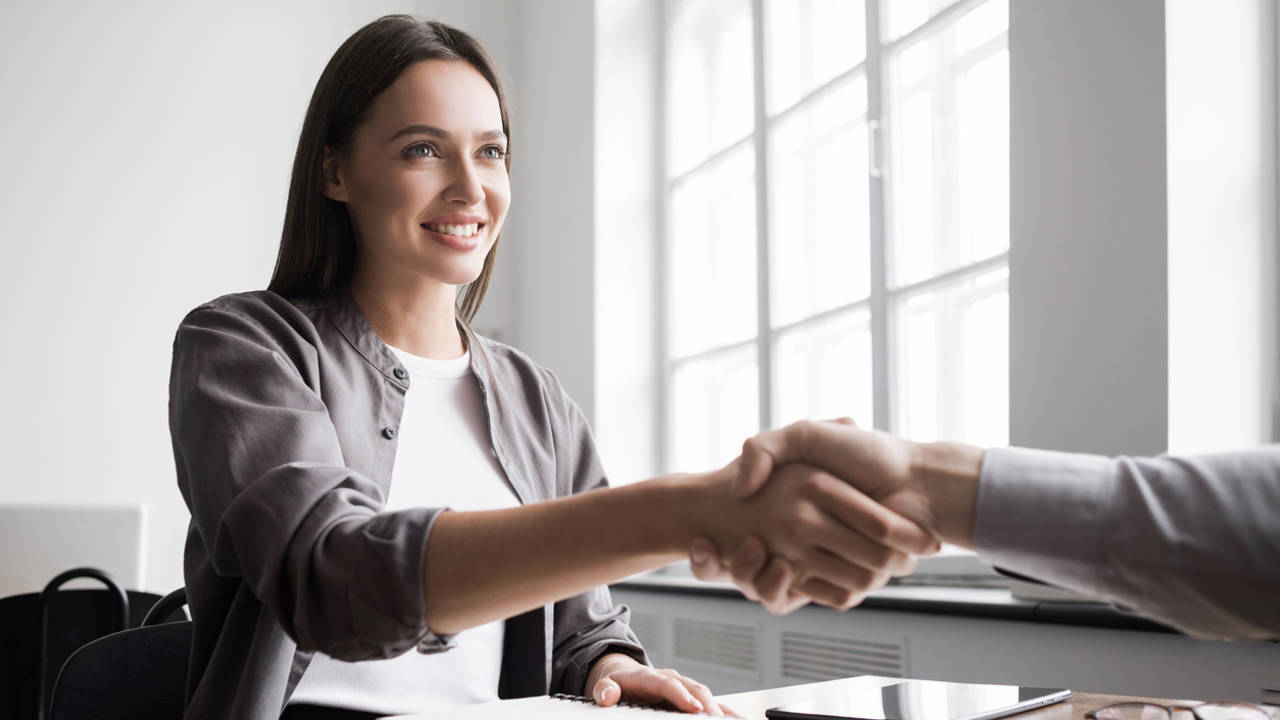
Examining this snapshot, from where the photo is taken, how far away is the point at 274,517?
93 centimetres

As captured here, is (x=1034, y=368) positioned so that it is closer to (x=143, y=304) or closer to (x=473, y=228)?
(x=473, y=228)

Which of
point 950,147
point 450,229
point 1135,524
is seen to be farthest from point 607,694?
point 950,147

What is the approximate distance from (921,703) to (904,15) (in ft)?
8.33

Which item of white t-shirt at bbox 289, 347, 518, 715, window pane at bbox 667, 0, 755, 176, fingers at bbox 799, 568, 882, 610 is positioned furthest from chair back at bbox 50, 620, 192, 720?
window pane at bbox 667, 0, 755, 176

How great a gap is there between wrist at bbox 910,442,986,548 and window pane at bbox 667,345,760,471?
277cm

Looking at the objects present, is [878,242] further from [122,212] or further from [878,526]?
[122,212]

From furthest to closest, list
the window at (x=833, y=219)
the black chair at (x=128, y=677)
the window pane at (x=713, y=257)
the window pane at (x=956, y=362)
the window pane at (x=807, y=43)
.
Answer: the window pane at (x=713, y=257)
the window pane at (x=807, y=43)
the window at (x=833, y=219)
the window pane at (x=956, y=362)
the black chair at (x=128, y=677)

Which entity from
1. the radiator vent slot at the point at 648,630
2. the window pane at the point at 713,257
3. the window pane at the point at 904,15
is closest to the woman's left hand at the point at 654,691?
the window pane at the point at 904,15

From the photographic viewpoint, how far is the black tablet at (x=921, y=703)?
36.7 inches

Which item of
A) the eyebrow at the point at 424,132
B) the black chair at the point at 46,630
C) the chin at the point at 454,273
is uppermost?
the eyebrow at the point at 424,132

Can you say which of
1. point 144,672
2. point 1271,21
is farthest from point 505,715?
point 1271,21

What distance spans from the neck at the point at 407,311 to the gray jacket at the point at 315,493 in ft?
0.10

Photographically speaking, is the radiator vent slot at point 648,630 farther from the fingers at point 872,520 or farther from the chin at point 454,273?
the fingers at point 872,520

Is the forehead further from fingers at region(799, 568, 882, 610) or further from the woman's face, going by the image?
fingers at region(799, 568, 882, 610)
